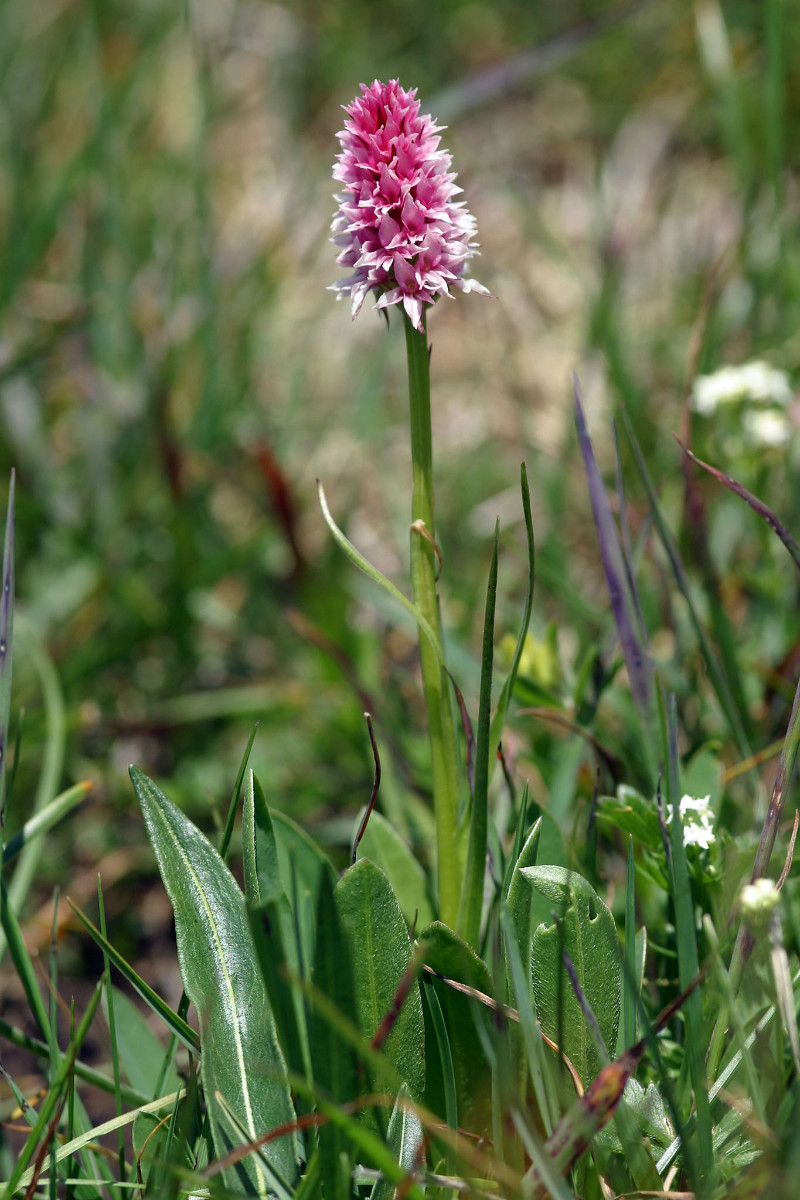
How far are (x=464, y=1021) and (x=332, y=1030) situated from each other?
208 mm

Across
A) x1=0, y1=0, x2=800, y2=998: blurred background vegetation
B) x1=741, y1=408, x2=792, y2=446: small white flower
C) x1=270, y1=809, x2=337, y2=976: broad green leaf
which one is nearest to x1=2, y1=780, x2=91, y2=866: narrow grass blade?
x1=0, y1=0, x2=800, y2=998: blurred background vegetation

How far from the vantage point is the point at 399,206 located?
121cm

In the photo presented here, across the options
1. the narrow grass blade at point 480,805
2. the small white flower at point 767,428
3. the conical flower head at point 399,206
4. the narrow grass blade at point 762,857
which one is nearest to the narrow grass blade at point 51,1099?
the narrow grass blade at point 480,805

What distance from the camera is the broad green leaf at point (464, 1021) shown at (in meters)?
1.24

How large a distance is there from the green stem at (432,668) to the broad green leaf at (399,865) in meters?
0.16

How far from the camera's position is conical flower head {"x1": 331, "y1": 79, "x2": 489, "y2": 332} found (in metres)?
1.19

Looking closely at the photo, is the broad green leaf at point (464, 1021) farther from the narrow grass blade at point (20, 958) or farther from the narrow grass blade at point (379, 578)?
the narrow grass blade at point (20, 958)

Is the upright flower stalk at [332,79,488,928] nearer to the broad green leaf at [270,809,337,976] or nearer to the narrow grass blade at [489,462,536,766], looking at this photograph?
the narrow grass blade at [489,462,536,766]

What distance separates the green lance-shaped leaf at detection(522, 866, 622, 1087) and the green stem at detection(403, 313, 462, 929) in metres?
0.16

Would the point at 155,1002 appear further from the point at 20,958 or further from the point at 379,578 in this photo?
the point at 379,578

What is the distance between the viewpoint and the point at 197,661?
8.99 ft

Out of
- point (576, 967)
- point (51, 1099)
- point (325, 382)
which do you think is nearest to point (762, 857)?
point (576, 967)

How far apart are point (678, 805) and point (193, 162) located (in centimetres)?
305

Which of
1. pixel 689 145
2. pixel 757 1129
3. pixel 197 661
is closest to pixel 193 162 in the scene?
pixel 197 661
